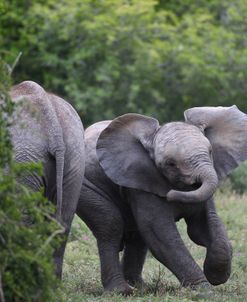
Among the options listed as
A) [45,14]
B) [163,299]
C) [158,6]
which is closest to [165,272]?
[163,299]

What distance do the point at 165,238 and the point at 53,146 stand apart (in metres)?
1.30

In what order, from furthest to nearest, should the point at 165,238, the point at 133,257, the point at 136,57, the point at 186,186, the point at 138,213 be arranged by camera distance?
the point at 136,57 → the point at 133,257 → the point at 138,213 → the point at 165,238 → the point at 186,186

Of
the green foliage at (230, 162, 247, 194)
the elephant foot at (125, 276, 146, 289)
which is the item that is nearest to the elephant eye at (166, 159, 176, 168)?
the elephant foot at (125, 276, 146, 289)

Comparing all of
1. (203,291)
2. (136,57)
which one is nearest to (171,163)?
(203,291)

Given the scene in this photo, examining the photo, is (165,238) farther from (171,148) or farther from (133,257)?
(133,257)

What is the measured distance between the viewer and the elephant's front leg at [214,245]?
861cm

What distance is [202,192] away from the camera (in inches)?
317

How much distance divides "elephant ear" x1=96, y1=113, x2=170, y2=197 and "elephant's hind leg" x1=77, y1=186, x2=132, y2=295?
25 centimetres

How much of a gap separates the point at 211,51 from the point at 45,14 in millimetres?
3004

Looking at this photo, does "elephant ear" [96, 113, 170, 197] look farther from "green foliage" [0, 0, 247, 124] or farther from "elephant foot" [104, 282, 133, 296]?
"green foliage" [0, 0, 247, 124]

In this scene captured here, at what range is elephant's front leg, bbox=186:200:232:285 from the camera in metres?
8.61

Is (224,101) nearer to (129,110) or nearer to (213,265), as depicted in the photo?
(129,110)

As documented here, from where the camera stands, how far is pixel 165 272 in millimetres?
9938

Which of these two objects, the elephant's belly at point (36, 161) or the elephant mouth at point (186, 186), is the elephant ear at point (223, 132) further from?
the elephant's belly at point (36, 161)
